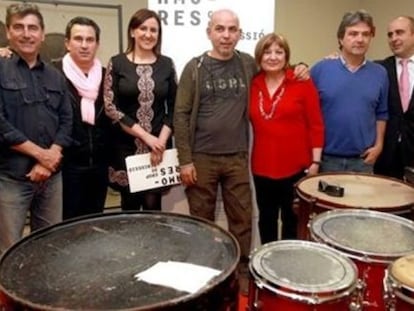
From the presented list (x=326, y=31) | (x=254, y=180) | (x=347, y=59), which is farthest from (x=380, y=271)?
(x=326, y=31)

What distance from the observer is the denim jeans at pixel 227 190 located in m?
2.48

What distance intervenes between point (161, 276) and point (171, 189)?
1.58 metres

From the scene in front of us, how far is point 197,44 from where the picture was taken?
279cm

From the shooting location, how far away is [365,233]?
1.63 metres

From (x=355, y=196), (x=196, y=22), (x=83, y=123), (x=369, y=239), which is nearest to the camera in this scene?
Result: (x=369, y=239)

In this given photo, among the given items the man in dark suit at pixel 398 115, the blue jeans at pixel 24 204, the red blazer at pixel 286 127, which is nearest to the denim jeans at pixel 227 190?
the red blazer at pixel 286 127

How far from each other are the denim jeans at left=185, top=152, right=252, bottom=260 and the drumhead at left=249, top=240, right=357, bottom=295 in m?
1.01

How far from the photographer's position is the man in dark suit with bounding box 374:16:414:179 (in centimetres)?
261

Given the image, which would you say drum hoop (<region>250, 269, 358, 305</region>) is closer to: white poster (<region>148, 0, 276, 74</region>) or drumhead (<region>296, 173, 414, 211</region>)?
drumhead (<region>296, 173, 414, 211</region>)

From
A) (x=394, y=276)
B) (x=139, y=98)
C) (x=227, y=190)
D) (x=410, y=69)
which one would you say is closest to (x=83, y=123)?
(x=139, y=98)

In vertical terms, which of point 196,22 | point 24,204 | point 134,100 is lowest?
point 24,204

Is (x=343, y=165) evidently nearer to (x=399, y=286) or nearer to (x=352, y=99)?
(x=352, y=99)

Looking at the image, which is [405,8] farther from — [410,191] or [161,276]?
[161,276]

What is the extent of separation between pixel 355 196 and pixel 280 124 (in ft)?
2.00
